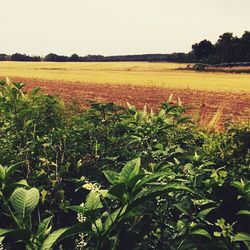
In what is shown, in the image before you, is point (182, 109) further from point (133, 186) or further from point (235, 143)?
point (133, 186)

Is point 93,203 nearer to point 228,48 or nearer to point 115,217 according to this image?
point 115,217

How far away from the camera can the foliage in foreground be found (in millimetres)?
1693

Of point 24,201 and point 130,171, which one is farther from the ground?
point 130,171

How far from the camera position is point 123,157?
3074 millimetres

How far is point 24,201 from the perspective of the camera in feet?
5.15

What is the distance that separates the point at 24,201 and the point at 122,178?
0.39 m

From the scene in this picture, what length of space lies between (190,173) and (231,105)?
22309 mm

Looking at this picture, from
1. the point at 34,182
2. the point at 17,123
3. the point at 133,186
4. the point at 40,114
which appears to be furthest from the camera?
the point at 40,114

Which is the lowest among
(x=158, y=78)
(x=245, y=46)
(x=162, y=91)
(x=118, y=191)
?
(x=158, y=78)

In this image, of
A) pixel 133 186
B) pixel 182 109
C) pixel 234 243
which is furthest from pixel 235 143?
pixel 133 186

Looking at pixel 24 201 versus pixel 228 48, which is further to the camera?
pixel 228 48

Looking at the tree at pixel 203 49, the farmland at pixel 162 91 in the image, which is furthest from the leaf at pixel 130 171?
the tree at pixel 203 49

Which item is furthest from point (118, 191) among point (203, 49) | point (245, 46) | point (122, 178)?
point (203, 49)

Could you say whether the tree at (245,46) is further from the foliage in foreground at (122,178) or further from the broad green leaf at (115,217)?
the broad green leaf at (115,217)
